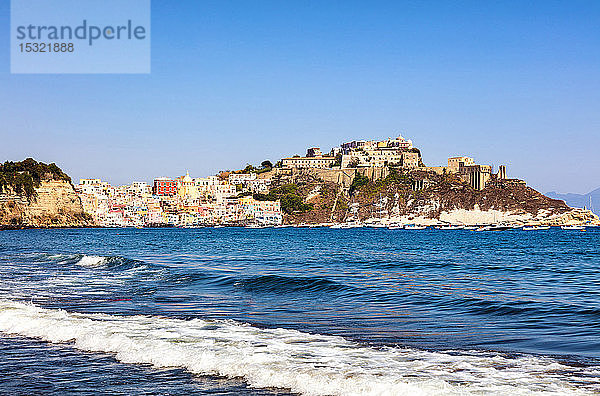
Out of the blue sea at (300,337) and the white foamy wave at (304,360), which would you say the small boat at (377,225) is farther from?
the white foamy wave at (304,360)

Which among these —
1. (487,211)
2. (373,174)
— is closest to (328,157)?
(373,174)

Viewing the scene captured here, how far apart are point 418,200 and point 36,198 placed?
3758 inches

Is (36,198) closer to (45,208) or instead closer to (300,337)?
Answer: (45,208)

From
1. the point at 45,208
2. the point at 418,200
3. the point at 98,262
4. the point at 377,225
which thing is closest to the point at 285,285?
the point at 98,262

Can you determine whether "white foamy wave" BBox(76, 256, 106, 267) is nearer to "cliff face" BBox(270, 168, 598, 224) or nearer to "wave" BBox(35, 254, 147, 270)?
"wave" BBox(35, 254, 147, 270)

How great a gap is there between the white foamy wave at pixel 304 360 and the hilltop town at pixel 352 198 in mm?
149421

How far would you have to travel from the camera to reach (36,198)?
4985 inches

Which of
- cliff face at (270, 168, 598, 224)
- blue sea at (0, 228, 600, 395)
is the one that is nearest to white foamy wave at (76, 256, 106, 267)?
blue sea at (0, 228, 600, 395)

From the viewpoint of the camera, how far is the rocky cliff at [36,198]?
118875mm

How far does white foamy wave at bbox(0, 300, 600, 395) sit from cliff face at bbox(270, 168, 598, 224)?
151899 mm

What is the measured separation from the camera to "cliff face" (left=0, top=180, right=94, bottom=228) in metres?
119

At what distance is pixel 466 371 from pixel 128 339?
5.34m

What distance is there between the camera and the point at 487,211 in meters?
159

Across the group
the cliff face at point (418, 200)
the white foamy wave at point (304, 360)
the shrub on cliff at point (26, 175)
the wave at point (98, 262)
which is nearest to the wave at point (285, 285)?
the white foamy wave at point (304, 360)
